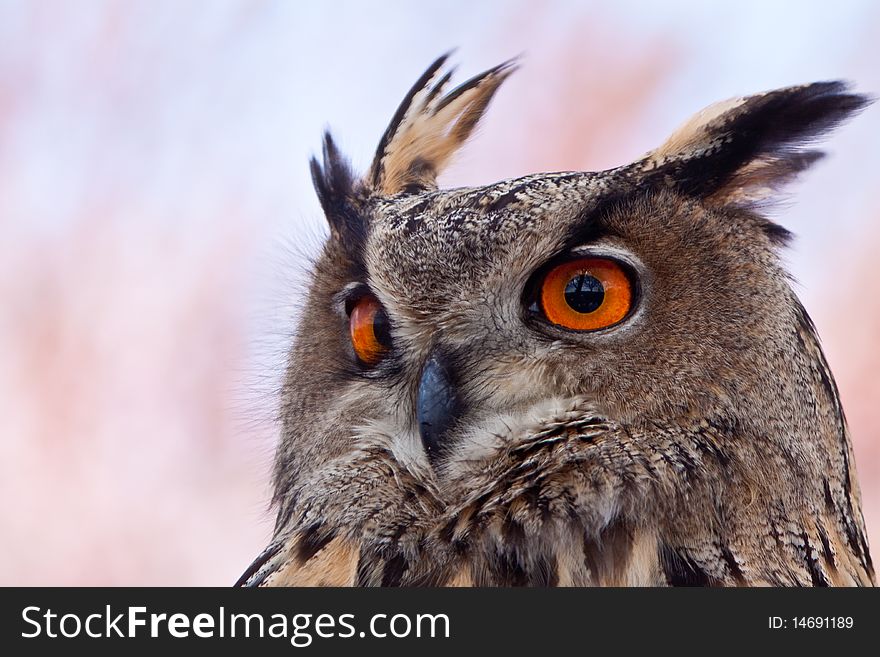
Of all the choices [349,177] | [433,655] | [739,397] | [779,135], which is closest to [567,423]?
[739,397]

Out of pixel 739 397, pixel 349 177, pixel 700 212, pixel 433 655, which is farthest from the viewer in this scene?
pixel 349 177

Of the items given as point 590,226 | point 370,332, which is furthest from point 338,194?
point 590,226

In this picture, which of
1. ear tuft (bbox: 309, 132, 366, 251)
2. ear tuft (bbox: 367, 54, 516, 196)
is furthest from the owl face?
ear tuft (bbox: 367, 54, 516, 196)

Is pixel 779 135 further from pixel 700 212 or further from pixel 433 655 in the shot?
pixel 433 655

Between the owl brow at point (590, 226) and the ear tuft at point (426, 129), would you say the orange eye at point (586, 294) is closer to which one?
the owl brow at point (590, 226)

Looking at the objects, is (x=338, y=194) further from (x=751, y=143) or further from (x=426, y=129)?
(x=751, y=143)

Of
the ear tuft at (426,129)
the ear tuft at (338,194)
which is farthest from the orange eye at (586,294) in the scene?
the ear tuft at (426,129)
